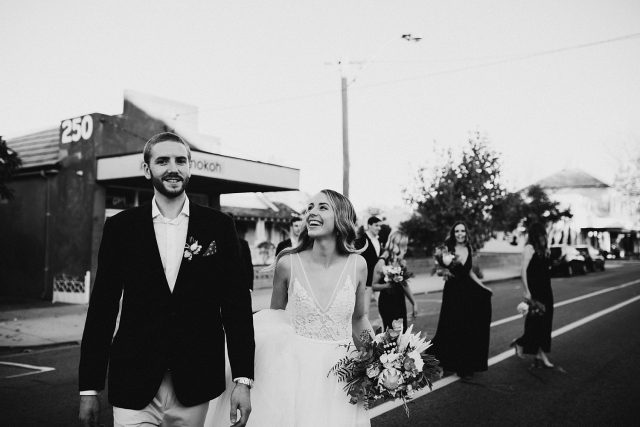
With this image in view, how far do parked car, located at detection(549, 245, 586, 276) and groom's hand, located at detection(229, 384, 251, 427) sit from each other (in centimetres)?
2932

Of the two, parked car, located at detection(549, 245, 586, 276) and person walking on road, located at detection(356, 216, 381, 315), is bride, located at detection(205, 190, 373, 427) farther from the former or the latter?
parked car, located at detection(549, 245, 586, 276)

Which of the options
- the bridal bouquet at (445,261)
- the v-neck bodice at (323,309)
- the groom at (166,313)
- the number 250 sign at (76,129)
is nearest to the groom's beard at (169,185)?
the groom at (166,313)

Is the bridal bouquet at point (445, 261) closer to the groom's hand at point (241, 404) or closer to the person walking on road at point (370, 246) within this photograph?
the person walking on road at point (370, 246)

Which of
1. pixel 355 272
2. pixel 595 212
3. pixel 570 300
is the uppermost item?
pixel 595 212

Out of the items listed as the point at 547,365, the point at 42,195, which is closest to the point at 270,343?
the point at 547,365

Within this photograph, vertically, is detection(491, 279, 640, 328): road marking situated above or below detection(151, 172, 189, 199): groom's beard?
below

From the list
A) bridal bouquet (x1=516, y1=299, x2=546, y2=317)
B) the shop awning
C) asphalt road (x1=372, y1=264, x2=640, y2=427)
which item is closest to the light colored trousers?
asphalt road (x1=372, y1=264, x2=640, y2=427)

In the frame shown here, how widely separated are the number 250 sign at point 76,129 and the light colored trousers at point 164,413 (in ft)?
52.1

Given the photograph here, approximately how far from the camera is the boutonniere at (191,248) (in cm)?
264

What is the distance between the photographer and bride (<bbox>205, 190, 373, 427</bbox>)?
3.30 m

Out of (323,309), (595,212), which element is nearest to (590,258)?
(323,309)

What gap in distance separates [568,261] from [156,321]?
32304 millimetres

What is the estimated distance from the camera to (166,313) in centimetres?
257

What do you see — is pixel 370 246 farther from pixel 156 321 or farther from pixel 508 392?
pixel 156 321
